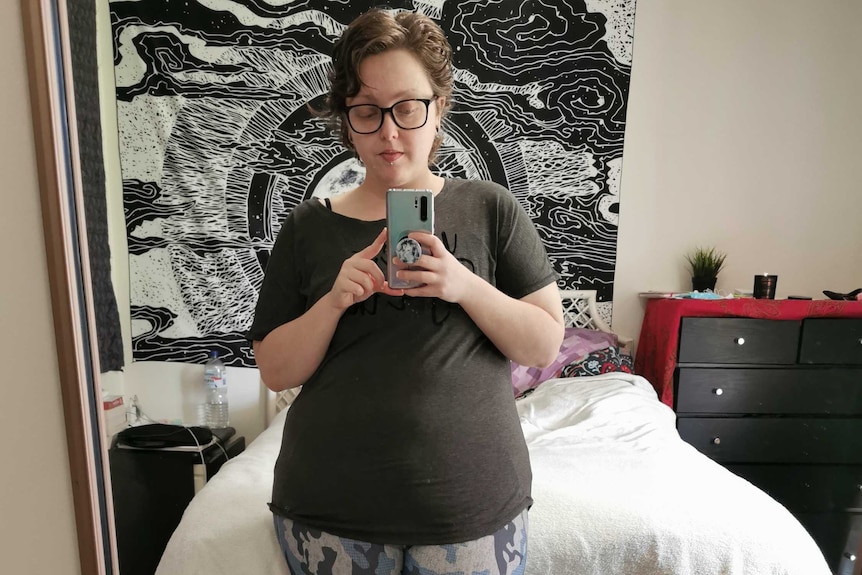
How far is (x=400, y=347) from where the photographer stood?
2.02 feet

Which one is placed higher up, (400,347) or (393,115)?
(393,115)

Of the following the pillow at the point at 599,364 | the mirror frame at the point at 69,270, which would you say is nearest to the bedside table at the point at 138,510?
the mirror frame at the point at 69,270

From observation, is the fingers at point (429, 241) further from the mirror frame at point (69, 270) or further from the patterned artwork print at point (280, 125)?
the patterned artwork print at point (280, 125)

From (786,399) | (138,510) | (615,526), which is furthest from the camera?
(786,399)

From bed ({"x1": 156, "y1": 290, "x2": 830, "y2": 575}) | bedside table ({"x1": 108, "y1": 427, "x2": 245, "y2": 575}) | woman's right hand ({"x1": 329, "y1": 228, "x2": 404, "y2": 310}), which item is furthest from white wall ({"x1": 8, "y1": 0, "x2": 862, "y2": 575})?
woman's right hand ({"x1": 329, "y1": 228, "x2": 404, "y2": 310})

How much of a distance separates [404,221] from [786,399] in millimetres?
1930

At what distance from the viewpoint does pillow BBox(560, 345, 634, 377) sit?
2051mm

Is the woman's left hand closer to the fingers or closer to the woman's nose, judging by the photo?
the fingers

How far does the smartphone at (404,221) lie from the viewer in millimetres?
583

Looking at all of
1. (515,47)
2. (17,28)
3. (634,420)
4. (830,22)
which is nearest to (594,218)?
(515,47)

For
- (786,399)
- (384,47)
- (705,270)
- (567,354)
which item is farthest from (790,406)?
(384,47)

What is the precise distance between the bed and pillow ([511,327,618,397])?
2.22 ft

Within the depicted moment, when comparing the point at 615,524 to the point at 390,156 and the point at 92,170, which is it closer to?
the point at 390,156

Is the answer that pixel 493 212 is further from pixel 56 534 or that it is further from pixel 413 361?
pixel 56 534
